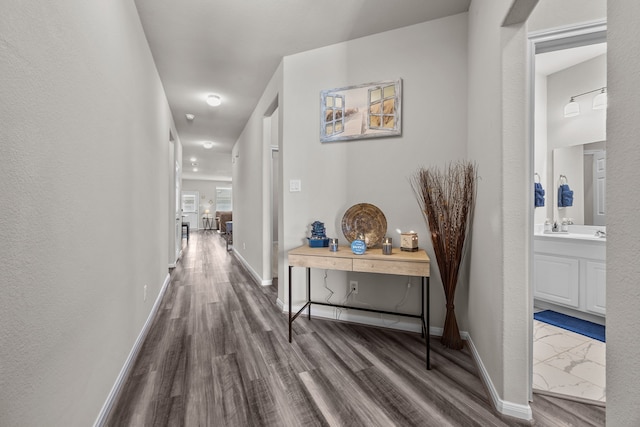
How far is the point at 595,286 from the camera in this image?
251 centimetres

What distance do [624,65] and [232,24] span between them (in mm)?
2511

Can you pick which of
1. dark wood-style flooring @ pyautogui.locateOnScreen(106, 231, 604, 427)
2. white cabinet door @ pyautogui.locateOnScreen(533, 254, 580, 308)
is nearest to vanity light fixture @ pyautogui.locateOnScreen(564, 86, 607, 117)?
white cabinet door @ pyautogui.locateOnScreen(533, 254, 580, 308)

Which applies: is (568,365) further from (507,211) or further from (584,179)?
(584,179)

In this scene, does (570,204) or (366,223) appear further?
(570,204)

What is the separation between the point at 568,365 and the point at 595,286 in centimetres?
108

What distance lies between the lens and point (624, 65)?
666 mm

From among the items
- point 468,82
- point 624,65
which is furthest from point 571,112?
point 624,65

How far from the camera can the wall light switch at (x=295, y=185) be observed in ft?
8.96

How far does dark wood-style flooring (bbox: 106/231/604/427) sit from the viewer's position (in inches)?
55.3

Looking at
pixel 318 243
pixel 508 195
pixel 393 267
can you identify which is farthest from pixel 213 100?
pixel 508 195

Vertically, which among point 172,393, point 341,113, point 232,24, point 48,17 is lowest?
point 172,393

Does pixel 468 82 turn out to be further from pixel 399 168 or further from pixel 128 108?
pixel 128 108

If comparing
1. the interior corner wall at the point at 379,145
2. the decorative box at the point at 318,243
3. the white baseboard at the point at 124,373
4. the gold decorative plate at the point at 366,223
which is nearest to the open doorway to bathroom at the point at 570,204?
the interior corner wall at the point at 379,145

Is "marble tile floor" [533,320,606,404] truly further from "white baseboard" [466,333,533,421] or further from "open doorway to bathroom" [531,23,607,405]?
"white baseboard" [466,333,533,421]
